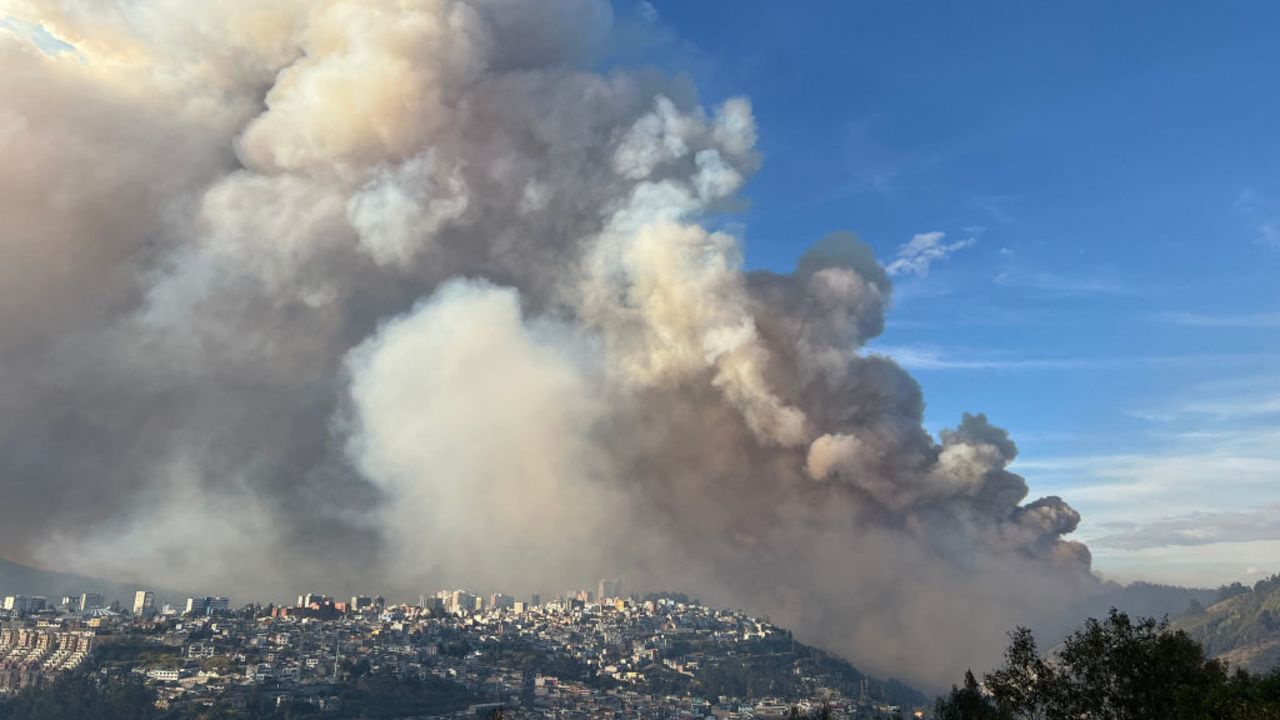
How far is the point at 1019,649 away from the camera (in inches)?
1708

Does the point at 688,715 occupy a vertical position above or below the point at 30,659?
below

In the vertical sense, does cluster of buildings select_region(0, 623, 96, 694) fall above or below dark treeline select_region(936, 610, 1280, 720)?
above

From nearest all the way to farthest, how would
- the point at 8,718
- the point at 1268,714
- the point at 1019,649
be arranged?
the point at 1268,714
the point at 1019,649
the point at 8,718

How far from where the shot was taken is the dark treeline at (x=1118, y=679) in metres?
38.1

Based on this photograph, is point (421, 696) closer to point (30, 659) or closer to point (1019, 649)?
point (30, 659)

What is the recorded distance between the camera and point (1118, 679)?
3934cm

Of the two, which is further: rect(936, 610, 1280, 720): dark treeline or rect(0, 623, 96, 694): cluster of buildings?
rect(0, 623, 96, 694): cluster of buildings

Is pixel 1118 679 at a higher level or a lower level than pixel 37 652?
lower

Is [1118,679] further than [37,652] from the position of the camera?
No

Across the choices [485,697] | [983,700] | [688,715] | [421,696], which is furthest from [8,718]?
[983,700]

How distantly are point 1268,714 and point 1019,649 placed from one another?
14538mm

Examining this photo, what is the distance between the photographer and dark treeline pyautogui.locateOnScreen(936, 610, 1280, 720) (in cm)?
3812

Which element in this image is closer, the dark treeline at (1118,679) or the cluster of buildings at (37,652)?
the dark treeline at (1118,679)

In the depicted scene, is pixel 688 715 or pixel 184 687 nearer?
pixel 184 687
